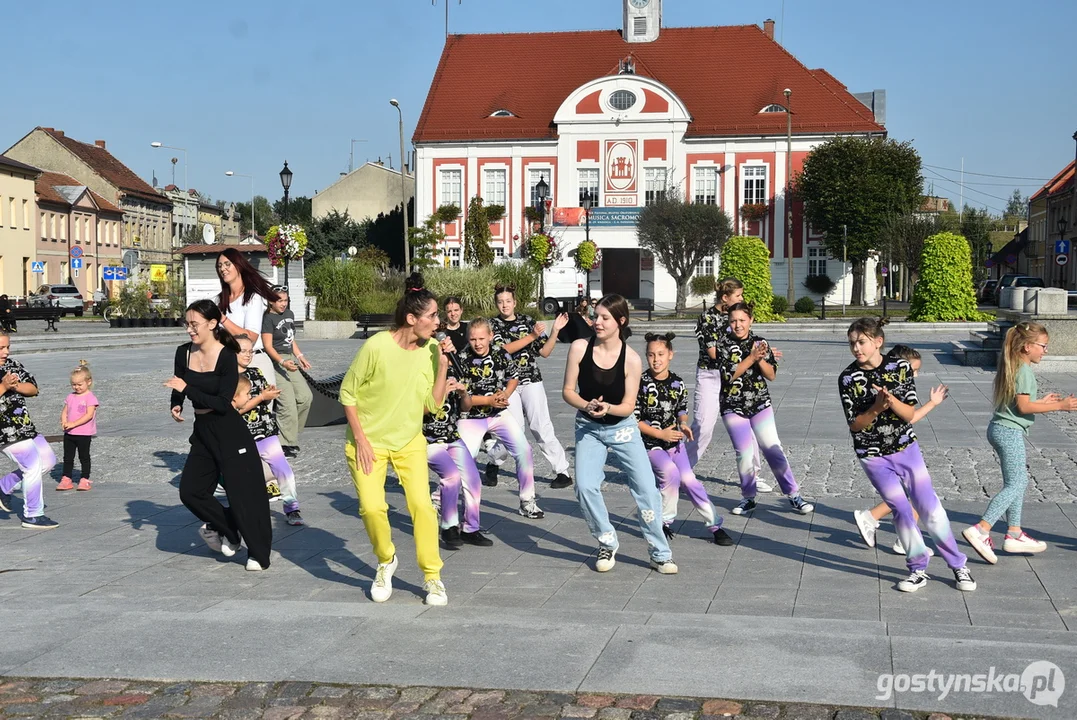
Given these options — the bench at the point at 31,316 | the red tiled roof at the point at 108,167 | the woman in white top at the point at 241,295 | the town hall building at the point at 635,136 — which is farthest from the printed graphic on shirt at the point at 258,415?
the red tiled roof at the point at 108,167

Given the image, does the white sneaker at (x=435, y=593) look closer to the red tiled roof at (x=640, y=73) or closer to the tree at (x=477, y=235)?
the tree at (x=477, y=235)

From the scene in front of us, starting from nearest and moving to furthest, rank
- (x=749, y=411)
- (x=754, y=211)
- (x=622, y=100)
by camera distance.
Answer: (x=749, y=411) → (x=754, y=211) → (x=622, y=100)

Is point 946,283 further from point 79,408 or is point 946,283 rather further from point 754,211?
point 79,408

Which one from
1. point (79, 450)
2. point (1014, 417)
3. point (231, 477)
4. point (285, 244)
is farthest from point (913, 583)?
point (285, 244)

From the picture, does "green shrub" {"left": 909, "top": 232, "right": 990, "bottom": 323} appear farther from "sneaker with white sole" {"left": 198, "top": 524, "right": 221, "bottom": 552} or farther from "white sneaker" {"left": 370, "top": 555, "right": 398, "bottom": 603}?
"white sneaker" {"left": 370, "top": 555, "right": 398, "bottom": 603}

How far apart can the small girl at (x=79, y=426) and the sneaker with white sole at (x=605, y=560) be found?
17.4 ft

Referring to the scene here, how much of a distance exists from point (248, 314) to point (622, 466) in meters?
3.56

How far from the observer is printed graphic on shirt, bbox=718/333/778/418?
→ 8930 millimetres

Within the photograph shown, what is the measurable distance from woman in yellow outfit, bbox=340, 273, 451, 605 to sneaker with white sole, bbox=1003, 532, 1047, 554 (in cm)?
356

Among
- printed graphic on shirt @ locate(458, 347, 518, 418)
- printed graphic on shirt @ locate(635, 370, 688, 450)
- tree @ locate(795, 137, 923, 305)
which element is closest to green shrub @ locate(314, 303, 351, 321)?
tree @ locate(795, 137, 923, 305)

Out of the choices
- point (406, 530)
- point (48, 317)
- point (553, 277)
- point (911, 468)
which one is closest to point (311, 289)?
point (48, 317)

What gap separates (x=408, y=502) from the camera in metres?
6.54

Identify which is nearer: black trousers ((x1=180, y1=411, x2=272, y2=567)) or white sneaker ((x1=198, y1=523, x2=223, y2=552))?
black trousers ((x1=180, y1=411, x2=272, y2=567))

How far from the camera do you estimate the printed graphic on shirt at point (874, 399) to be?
6.68m
